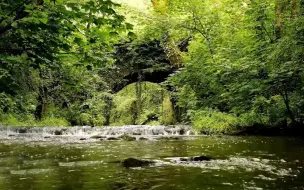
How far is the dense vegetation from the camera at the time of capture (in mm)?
3980

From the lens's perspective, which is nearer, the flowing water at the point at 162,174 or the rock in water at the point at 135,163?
the flowing water at the point at 162,174

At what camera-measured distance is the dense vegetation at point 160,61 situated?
3.98 meters

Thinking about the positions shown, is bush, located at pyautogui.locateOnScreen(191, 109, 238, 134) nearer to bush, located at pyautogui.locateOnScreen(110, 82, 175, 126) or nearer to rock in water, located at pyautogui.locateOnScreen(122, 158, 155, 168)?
rock in water, located at pyautogui.locateOnScreen(122, 158, 155, 168)

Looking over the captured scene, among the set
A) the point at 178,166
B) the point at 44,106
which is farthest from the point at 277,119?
the point at 44,106

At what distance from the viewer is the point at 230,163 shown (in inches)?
263

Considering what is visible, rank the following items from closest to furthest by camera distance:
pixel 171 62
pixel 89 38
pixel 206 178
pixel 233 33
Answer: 1. pixel 89 38
2. pixel 206 178
3. pixel 233 33
4. pixel 171 62

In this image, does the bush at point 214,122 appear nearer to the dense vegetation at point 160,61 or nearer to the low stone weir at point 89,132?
the dense vegetation at point 160,61

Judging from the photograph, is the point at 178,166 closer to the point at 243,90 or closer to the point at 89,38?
the point at 89,38

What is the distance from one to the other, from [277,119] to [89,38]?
38.9 feet

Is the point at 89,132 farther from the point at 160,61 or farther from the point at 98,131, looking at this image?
the point at 160,61

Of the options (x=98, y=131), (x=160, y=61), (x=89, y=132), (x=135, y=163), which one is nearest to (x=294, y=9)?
(x=135, y=163)

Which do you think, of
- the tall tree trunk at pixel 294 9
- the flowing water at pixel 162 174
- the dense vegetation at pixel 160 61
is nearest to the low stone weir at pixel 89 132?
the dense vegetation at pixel 160 61

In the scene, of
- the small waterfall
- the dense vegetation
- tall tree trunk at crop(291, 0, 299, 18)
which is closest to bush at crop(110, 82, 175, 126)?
the dense vegetation

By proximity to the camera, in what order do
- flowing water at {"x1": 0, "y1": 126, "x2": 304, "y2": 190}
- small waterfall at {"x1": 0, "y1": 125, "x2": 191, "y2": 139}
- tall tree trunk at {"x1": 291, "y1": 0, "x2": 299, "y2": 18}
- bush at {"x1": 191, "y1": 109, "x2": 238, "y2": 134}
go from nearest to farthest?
1. flowing water at {"x1": 0, "y1": 126, "x2": 304, "y2": 190}
2. tall tree trunk at {"x1": 291, "y1": 0, "x2": 299, "y2": 18}
3. bush at {"x1": 191, "y1": 109, "x2": 238, "y2": 134}
4. small waterfall at {"x1": 0, "y1": 125, "x2": 191, "y2": 139}
